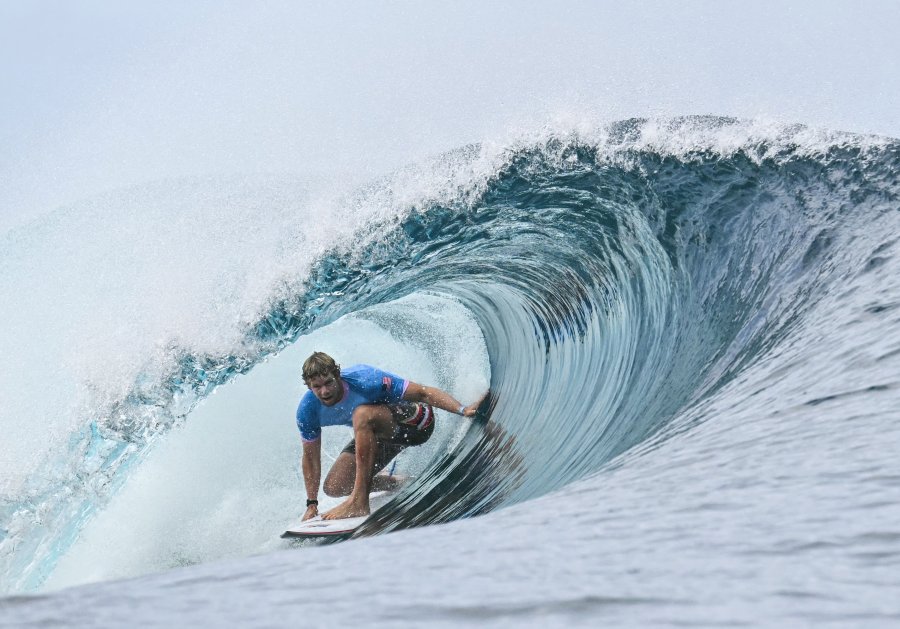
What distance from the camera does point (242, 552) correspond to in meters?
4.93

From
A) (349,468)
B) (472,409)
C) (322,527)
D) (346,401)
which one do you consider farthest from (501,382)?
(322,527)

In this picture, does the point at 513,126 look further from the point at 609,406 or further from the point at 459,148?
the point at 609,406

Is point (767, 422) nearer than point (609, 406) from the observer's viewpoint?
Yes

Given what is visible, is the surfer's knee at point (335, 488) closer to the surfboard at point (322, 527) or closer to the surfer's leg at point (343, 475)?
the surfer's leg at point (343, 475)

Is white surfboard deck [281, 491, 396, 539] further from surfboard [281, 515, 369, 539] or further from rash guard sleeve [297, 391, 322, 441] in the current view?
rash guard sleeve [297, 391, 322, 441]

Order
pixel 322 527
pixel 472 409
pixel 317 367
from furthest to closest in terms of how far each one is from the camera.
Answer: pixel 472 409 → pixel 322 527 → pixel 317 367

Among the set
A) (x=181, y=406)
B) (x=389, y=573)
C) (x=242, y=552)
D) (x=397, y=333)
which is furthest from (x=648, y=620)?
(x=397, y=333)

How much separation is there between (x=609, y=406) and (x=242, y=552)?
2481mm

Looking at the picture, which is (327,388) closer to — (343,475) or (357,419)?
(357,419)

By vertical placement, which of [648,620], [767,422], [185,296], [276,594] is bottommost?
[767,422]

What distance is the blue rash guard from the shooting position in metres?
4.56

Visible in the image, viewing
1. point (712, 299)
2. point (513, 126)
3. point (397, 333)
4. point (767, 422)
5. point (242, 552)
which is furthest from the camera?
point (397, 333)

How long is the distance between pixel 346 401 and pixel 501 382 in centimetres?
193

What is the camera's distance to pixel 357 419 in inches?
178
